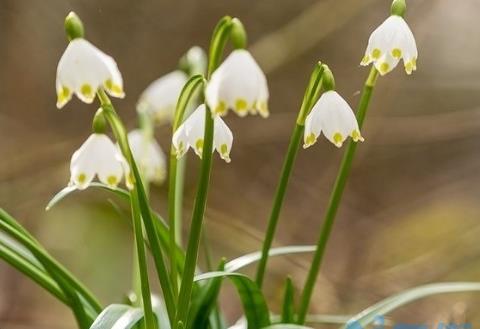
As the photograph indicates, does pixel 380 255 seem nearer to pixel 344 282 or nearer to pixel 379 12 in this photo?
pixel 344 282

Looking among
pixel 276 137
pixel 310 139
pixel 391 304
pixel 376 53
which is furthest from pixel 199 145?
pixel 276 137

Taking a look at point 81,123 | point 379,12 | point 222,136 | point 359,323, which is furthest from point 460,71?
point 222,136

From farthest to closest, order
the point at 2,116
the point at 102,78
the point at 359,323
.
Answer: the point at 2,116
the point at 359,323
the point at 102,78

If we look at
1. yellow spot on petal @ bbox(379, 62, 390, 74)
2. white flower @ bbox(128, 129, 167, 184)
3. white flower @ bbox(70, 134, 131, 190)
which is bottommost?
white flower @ bbox(70, 134, 131, 190)

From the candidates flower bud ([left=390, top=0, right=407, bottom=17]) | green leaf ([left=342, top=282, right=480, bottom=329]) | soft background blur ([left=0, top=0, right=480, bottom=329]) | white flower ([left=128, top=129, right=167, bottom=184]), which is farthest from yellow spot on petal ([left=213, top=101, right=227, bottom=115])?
soft background blur ([left=0, top=0, right=480, bottom=329])

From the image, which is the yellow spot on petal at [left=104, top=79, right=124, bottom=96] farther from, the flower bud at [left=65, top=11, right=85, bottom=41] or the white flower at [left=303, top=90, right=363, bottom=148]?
the white flower at [left=303, top=90, right=363, bottom=148]

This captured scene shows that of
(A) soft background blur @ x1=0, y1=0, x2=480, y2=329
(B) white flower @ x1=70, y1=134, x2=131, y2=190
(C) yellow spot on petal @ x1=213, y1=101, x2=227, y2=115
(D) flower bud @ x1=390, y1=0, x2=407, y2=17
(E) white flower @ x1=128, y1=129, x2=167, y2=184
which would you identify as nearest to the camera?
(C) yellow spot on petal @ x1=213, y1=101, x2=227, y2=115
